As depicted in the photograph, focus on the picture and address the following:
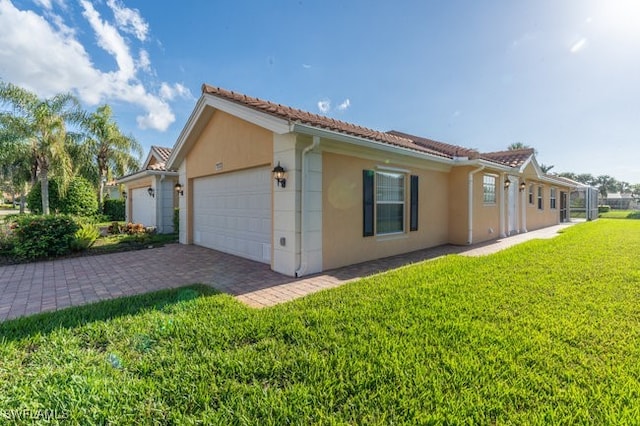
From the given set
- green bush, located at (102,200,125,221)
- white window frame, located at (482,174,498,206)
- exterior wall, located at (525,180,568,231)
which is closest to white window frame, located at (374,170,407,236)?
white window frame, located at (482,174,498,206)

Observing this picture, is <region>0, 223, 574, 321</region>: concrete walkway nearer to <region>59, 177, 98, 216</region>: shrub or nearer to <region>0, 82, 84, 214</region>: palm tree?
<region>0, 82, 84, 214</region>: palm tree

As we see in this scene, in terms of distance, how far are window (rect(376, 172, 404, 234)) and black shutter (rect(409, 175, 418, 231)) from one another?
0.41 metres

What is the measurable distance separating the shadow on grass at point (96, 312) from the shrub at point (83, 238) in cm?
615

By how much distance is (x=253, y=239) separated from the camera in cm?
846

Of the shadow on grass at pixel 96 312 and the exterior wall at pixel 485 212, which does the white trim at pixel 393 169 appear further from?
→ the shadow on grass at pixel 96 312

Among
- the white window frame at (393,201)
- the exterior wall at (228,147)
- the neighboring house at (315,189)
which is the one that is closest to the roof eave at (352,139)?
the neighboring house at (315,189)

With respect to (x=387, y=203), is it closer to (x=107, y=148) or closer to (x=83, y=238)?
(x=83, y=238)

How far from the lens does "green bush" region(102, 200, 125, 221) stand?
22.5 m

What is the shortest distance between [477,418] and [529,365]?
45.4 inches

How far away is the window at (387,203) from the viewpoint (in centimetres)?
795

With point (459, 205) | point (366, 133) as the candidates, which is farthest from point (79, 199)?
point (459, 205)

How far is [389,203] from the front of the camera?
8789 millimetres

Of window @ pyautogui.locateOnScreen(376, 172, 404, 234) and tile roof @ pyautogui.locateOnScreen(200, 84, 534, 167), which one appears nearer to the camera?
tile roof @ pyautogui.locateOnScreen(200, 84, 534, 167)

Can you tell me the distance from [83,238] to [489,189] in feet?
50.5
